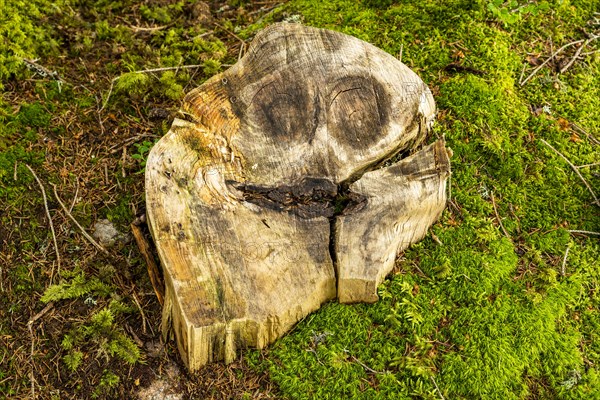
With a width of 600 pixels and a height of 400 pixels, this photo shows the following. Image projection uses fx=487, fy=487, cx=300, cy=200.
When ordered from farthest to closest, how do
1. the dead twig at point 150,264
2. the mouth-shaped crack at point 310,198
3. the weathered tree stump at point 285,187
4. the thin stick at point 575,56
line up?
the thin stick at point 575,56
the dead twig at point 150,264
the mouth-shaped crack at point 310,198
the weathered tree stump at point 285,187

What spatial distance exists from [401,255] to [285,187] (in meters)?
1.11

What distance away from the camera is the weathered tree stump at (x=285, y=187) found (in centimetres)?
333

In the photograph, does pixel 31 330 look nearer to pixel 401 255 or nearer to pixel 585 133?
pixel 401 255

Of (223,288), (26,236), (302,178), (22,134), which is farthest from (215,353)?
(22,134)

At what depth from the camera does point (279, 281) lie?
3416 millimetres

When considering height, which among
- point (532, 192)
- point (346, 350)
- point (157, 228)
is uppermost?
point (157, 228)

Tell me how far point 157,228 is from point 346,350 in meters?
1.60

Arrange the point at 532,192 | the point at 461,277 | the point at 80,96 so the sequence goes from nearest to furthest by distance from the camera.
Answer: the point at 461,277 < the point at 532,192 < the point at 80,96

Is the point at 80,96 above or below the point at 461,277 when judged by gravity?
above

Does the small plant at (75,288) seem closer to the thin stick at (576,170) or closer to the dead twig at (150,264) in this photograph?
the dead twig at (150,264)

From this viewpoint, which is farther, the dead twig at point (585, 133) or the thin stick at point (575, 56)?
the thin stick at point (575, 56)

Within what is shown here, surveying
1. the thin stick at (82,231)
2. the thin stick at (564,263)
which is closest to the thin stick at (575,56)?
the thin stick at (564,263)

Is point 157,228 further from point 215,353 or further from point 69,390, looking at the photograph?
point 69,390

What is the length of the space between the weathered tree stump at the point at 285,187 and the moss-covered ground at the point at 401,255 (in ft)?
1.02
